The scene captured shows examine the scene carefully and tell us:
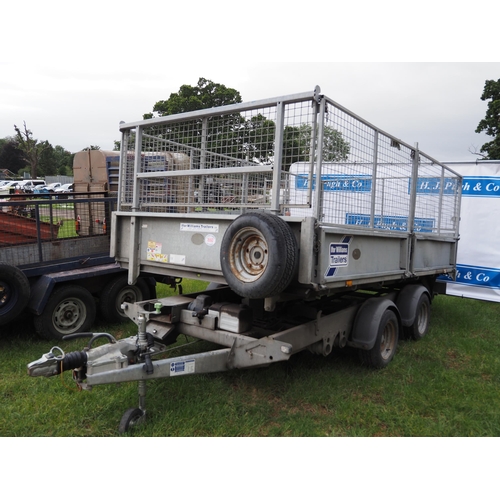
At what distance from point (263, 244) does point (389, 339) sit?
2.57 m

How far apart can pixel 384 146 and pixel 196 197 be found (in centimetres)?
216

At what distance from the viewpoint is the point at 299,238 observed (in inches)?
134

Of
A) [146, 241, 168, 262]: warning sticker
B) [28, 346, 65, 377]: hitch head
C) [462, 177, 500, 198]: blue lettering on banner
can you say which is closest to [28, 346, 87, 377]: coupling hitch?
[28, 346, 65, 377]: hitch head

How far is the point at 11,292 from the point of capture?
482 cm

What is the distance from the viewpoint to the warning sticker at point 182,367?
131 inches

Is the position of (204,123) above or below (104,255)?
above

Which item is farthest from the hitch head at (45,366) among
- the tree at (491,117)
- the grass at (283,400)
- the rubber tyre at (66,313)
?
the tree at (491,117)

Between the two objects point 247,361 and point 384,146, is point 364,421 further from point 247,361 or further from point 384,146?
point 384,146

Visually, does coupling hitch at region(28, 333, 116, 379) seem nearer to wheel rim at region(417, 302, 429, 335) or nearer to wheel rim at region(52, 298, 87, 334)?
wheel rim at region(52, 298, 87, 334)

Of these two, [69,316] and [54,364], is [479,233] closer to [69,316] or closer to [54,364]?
[69,316]

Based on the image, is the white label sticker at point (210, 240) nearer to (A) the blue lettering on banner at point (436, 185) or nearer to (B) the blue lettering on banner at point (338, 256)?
(B) the blue lettering on banner at point (338, 256)

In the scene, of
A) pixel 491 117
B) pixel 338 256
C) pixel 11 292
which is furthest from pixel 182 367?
pixel 491 117

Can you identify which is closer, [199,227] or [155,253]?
[199,227]

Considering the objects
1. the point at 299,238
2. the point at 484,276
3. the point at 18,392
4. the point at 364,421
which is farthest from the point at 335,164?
the point at 484,276
